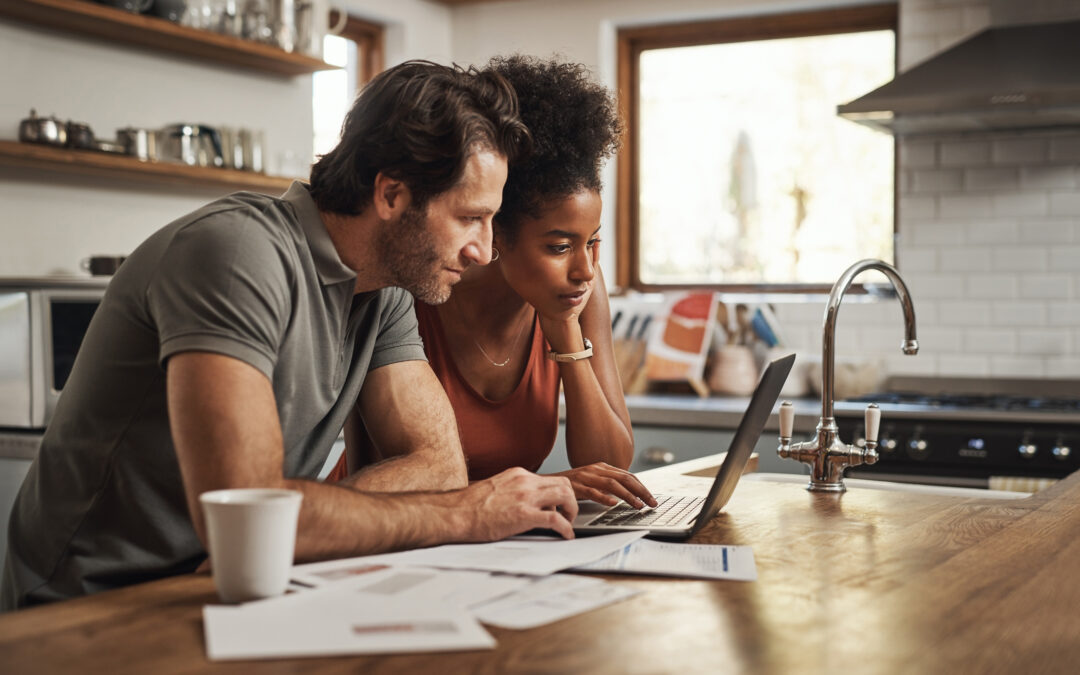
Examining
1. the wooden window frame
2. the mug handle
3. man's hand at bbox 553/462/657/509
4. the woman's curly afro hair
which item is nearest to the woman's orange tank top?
the woman's curly afro hair

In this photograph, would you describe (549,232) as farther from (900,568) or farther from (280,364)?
(900,568)

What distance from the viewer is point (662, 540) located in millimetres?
1578

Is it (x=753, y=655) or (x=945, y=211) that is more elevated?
(x=945, y=211)

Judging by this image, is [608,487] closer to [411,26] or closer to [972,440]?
[972,440]

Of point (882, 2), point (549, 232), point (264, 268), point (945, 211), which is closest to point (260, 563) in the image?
point (264, 268)

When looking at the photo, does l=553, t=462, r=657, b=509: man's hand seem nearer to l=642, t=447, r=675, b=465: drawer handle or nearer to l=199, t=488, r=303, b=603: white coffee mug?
l=199, t=488, r=303, b=603: white coffee mug

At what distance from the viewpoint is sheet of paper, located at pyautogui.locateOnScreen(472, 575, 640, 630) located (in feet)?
3.63

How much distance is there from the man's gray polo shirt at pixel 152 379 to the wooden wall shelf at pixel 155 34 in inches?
83.7

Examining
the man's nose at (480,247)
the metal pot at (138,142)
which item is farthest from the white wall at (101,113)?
the man's nose at (480,247)

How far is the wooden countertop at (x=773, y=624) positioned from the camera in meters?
0.98

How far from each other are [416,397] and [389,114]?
45cm

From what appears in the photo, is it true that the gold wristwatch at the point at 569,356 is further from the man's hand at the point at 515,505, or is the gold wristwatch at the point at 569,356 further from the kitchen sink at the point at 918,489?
the man's hand at the point at 515,505

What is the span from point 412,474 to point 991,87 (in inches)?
103

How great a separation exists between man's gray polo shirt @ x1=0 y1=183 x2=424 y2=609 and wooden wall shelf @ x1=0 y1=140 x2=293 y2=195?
1988 mm
